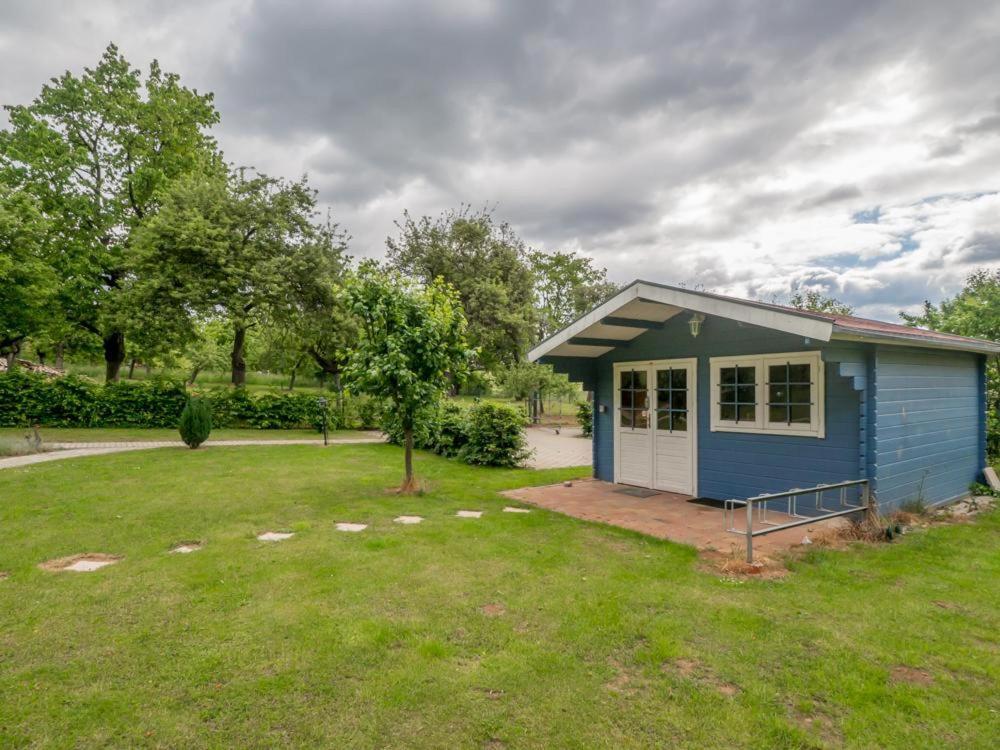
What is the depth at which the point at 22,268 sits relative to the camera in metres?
14.5

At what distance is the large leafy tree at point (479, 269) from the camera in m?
24.0

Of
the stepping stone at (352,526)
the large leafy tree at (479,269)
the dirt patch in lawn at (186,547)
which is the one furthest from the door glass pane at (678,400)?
the large leafy tree at (479,269)

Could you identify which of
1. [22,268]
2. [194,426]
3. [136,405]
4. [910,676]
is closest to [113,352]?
[22,268]

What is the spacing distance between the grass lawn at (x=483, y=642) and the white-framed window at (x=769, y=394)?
5.17 ft

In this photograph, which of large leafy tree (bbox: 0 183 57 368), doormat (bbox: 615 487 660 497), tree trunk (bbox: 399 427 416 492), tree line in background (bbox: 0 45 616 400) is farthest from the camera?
tree line in background (bbox: 0 45 616 400)

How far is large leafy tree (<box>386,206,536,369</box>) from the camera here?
78.7ft

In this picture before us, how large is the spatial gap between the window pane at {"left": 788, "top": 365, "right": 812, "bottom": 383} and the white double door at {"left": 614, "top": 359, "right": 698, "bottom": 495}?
1.19 metres

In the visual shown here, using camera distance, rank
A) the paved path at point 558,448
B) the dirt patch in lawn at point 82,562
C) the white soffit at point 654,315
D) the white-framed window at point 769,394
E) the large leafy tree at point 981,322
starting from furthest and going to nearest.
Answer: the paved path at point 558,448, the large leafy tree at point 981,322, the white-framed window at point 769,394, the white soffit at point 654,315, the dirt patch in lawn at point 82,562

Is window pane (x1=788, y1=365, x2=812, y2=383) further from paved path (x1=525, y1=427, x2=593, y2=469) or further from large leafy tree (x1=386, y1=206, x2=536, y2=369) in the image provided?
→ large leafy tree (x1=386, y1=206, x2=536, y2=369)

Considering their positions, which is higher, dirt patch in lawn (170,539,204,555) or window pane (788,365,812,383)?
window pane (788,365,812,383)

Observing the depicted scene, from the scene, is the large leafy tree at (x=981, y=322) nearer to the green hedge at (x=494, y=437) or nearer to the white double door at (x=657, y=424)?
the white double door at (x=657, y=424)

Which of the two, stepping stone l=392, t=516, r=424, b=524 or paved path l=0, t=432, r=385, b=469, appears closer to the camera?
stepping stone l=392, t=516, r=424, b=524

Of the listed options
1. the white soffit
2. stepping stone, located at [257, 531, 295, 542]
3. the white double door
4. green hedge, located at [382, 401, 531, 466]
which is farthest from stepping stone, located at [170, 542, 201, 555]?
the white double door

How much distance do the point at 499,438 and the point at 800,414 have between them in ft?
19.1
